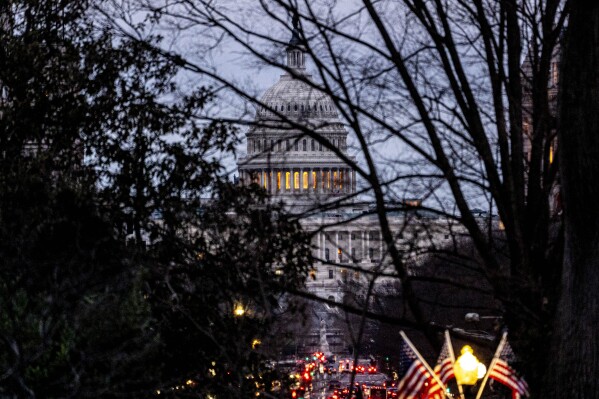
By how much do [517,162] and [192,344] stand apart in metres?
6.44

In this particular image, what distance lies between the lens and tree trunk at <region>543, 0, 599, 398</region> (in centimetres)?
877

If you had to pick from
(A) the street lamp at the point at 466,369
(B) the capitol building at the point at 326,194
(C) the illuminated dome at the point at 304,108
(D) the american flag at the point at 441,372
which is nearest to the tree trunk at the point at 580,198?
(B) the capitol building at the point at 326,194

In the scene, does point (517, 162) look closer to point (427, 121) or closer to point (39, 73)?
point (427, 121)

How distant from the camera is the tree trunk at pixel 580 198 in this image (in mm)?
8766

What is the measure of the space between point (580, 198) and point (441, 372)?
7.11m

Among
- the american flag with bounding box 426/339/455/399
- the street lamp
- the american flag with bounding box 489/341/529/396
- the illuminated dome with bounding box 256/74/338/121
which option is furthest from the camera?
the street lamp

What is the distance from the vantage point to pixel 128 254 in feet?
52.4

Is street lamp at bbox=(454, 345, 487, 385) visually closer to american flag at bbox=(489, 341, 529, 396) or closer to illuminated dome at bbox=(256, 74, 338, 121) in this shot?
american flag at bbox=(489, 341, 529, 396)

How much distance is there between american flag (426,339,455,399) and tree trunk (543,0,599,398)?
497 centimetres

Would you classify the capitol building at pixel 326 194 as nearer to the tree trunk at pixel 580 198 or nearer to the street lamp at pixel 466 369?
the street lamp at pixel 466 369

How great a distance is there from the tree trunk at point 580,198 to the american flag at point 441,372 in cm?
497

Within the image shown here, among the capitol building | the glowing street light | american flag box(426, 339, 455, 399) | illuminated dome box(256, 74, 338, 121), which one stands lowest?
american flag box(426, 339, 455, 399)

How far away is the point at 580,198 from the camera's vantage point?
8914mm

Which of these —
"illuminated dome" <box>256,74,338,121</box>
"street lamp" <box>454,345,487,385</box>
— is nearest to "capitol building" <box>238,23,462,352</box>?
"illuminated dome" <box>256,74,338,121</box>
